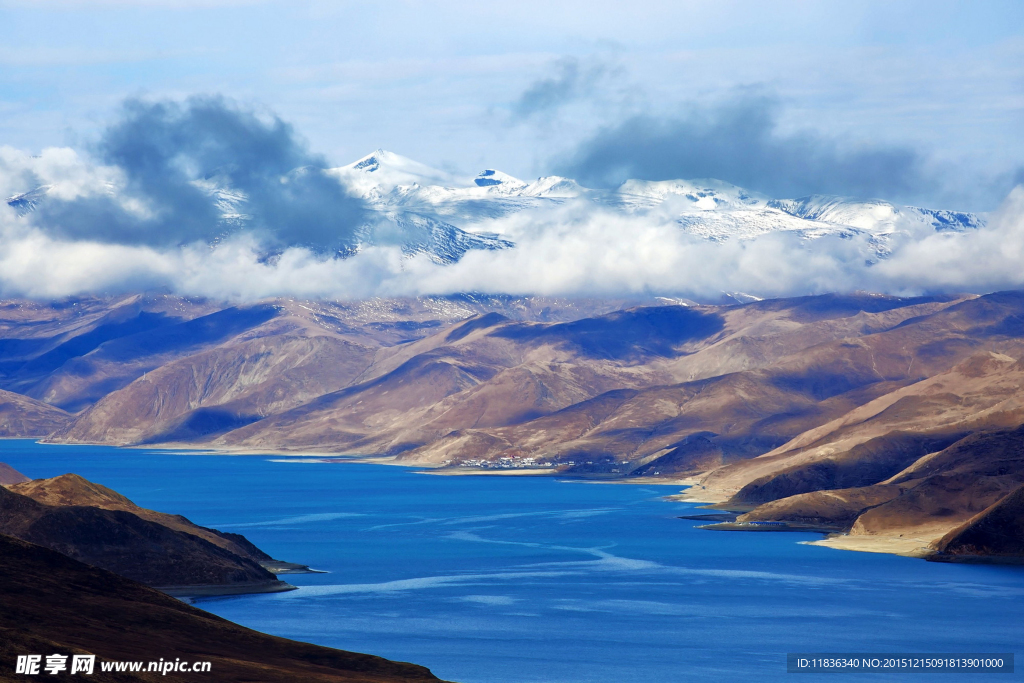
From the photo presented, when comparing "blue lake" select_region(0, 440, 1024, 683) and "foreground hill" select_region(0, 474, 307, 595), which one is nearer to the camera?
"blue lake" select_region(0, 440, 1024, 683)

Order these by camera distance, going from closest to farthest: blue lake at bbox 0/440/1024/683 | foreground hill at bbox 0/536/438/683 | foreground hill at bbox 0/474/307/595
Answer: foreground hill at bbox 0/536/438/683 < blue lake at bbox 0/440/1024/683 < foreground hill at bbox 0/474/307/595

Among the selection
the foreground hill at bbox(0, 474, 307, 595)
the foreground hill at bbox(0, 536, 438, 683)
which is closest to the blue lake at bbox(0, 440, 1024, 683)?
the foreground hill at bbox(0, 474, 307, 595)

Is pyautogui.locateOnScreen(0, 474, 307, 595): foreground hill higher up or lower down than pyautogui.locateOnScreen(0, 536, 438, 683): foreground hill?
higher up

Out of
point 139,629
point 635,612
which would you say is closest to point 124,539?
point 635,612

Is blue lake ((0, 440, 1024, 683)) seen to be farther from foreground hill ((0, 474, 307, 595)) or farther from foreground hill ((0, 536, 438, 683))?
foreground hill ((0, 536, 438, 683))

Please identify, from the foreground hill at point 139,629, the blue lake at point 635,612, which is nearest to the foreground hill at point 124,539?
the blue lake at point 635,612

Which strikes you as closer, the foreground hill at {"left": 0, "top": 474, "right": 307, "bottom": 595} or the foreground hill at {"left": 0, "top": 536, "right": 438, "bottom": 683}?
the foreground hill at {"left": 0, "top": 536, "right": 438, "bottom": 683}

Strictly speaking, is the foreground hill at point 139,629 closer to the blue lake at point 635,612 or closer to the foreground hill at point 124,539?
the blue lake at point 635,612

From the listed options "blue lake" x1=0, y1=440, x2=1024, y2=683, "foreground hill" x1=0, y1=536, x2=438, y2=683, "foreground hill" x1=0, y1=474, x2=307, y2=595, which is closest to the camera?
"foreground hill" x1=0, y1=536, x2=438, y2=683

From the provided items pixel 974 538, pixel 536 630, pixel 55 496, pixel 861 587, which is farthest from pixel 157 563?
pixel 974 538
